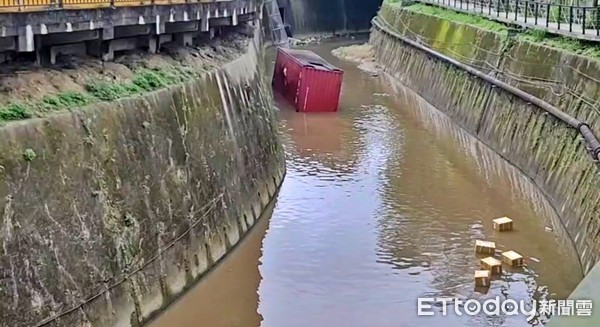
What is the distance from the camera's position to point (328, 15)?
70250mm

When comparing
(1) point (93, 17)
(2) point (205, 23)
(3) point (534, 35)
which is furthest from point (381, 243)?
(3) point (534, 35)

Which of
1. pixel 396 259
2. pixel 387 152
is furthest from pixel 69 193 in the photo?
pixel 387 152

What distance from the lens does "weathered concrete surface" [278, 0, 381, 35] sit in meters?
66.9

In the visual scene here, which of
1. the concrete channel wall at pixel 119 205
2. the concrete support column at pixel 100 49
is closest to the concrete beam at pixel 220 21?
the concrete channel wall at pixel 119 205

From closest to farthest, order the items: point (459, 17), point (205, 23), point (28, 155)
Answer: point (28, 155) < point (205, 23) < point (459, 17)

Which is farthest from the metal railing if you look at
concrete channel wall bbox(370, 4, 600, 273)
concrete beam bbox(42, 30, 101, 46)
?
concrete beam bbox(42, 30, 101, 46)

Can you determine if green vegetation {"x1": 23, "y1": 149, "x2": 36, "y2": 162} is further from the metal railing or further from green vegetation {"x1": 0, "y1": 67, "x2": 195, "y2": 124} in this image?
the metal railing

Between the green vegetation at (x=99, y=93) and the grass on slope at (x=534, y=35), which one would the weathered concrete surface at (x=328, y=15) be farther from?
the green vegetation at (x=99, y=93)

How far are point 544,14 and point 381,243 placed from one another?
14396mm

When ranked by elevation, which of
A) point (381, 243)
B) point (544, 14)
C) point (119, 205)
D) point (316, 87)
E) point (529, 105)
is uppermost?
point (544, 14)

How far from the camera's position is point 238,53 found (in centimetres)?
2316

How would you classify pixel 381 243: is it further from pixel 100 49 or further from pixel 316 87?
pixel 316 87

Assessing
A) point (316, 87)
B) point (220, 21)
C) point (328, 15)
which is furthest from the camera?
point (328, 15)

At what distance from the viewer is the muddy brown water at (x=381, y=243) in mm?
14164
